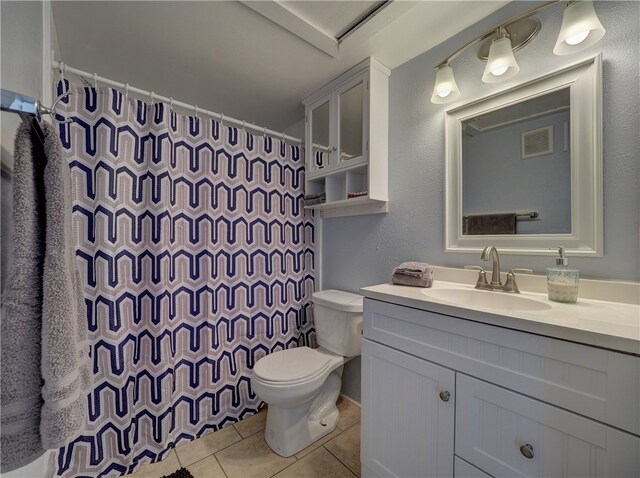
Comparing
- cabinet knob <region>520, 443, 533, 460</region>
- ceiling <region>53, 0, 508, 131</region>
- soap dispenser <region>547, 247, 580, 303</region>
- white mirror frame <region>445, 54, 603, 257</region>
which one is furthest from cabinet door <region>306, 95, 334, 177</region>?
cabinet knob <region>520, 443, 533, 460</region>

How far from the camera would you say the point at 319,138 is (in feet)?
5.99

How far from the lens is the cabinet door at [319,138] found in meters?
1.73

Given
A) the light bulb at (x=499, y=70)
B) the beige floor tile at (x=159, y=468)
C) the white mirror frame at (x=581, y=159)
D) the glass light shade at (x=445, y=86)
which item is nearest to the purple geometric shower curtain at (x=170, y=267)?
the beige floor tile at (x=159, y=468)

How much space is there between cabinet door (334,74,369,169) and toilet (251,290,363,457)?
2.88ft

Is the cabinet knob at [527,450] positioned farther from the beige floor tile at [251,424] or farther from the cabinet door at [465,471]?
the beige floor tile at [251,424]

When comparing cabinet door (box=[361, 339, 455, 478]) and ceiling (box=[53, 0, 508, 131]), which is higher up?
ceiling (box=[53, 0, 508, 131])

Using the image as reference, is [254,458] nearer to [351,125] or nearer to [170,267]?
[170,267]

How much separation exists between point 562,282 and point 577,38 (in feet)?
2.80

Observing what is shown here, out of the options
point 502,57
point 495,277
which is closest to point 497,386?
point 495,277

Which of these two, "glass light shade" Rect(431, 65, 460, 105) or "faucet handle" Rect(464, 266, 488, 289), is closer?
"faucet handle" Rect(464, 266, 488, 289)

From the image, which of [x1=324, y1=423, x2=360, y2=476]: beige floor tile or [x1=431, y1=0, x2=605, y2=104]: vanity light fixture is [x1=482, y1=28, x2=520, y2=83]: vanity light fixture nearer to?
[x1=431, y1=0, x2=605, y2=104]: vanity light fixture

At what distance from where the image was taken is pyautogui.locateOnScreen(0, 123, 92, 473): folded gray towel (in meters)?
0.46

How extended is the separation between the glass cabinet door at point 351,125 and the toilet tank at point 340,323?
33.1 inches

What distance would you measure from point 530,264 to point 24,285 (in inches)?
60.4
